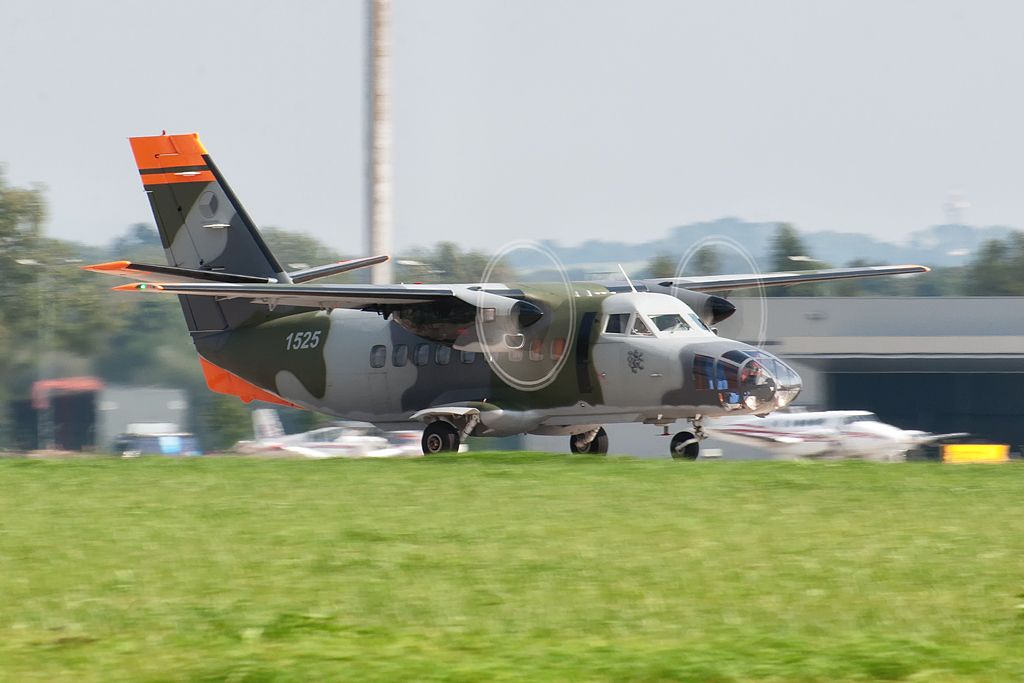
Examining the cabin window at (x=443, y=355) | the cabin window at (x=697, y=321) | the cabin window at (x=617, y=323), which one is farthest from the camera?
the cabin window at (x=443, y=355)

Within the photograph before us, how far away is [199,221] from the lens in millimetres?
27750

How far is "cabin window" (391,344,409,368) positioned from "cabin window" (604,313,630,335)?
409 cm

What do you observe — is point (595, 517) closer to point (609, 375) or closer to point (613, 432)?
point (609, 375)

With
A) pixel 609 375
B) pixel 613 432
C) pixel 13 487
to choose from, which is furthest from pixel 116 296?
pixel 13 487

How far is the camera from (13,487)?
50.7 ft

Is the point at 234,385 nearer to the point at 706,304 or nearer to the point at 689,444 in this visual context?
the point at 706,304

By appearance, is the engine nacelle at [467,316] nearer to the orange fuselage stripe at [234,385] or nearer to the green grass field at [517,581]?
the orange fuselage stripe at [234,385]

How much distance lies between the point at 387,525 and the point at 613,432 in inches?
1746

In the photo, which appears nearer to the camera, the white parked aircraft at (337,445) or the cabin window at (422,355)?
the cabin window at (422,355)

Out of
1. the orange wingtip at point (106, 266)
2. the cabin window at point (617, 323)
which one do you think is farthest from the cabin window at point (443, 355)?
the orange wingtip at point (106, 266)

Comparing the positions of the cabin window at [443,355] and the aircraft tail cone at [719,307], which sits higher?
the aircraft tail cone at [719,307]

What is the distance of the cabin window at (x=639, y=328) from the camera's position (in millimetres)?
22672

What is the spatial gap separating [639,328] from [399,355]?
4828 millimetres

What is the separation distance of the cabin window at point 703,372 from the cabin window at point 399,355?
5.73m
